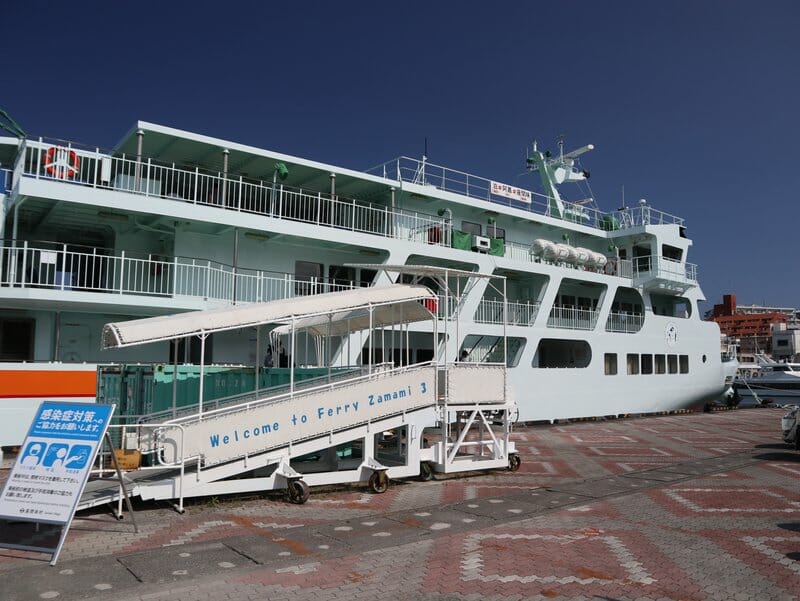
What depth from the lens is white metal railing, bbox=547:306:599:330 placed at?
990 inches

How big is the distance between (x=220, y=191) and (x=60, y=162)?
4449mm

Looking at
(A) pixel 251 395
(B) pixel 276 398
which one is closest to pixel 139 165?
(A) pixel 251 395

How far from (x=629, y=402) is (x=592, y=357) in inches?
131

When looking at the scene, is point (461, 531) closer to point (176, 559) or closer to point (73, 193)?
point (176, 559)

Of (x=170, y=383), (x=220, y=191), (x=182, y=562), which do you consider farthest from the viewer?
(x=220, y=191)

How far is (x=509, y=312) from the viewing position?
23781mm

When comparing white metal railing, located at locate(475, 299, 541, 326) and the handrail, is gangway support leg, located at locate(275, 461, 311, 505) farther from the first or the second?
white metal railing, located at locate(475, 299, 541, 326)

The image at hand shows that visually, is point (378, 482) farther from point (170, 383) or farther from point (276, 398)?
point (170, 383)

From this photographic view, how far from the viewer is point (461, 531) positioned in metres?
8.53

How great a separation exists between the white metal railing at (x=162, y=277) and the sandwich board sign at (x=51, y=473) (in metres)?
A: 7.20

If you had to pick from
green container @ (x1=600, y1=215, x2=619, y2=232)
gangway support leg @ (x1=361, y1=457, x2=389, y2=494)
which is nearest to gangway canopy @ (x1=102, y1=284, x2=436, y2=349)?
gangway support leg @ (x1=361, y1=457, x2=389, y2=494)

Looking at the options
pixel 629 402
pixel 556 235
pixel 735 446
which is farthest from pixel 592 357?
pixel 735 446

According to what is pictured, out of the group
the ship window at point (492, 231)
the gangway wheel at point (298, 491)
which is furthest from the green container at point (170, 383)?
the ship window at point (492, 231)

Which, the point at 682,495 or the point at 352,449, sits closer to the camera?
the point at 682,495
